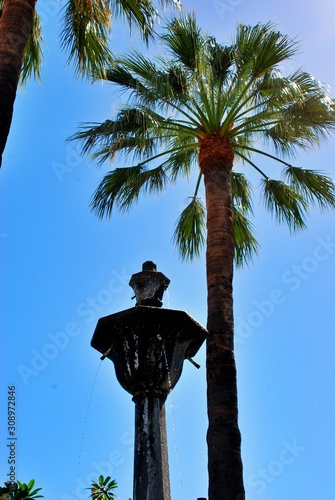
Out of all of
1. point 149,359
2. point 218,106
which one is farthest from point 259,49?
point 149,359

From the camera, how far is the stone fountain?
4938 mm

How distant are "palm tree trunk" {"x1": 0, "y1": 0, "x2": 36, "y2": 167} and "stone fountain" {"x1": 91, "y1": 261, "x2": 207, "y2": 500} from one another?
225cm

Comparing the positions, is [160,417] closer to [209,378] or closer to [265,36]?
[209,378]

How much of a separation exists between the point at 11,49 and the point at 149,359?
4002mm

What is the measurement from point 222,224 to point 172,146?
12.0 feet

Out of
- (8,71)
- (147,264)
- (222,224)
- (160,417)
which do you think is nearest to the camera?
(160,417)

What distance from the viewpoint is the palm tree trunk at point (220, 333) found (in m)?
7.89

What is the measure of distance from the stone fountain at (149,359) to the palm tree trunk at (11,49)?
2.25 meters

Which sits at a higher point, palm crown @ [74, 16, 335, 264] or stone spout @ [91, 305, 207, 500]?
palm crown @ [74, 16, 335, 264]

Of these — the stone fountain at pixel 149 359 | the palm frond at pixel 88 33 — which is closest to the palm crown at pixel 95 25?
the palm frond at pixel 88 33

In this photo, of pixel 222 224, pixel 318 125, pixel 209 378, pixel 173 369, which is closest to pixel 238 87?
pixel 318 125

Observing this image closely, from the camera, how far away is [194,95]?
1174cm

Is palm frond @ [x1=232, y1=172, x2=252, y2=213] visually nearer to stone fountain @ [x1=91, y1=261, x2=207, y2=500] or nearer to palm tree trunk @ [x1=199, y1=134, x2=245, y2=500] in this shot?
palm tree trunk @ [x1=199, y1=134, x2=245, y2=500]

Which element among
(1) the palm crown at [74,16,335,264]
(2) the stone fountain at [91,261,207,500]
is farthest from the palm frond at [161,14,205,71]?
(2) the stone fountain at [91,261,207,500]
